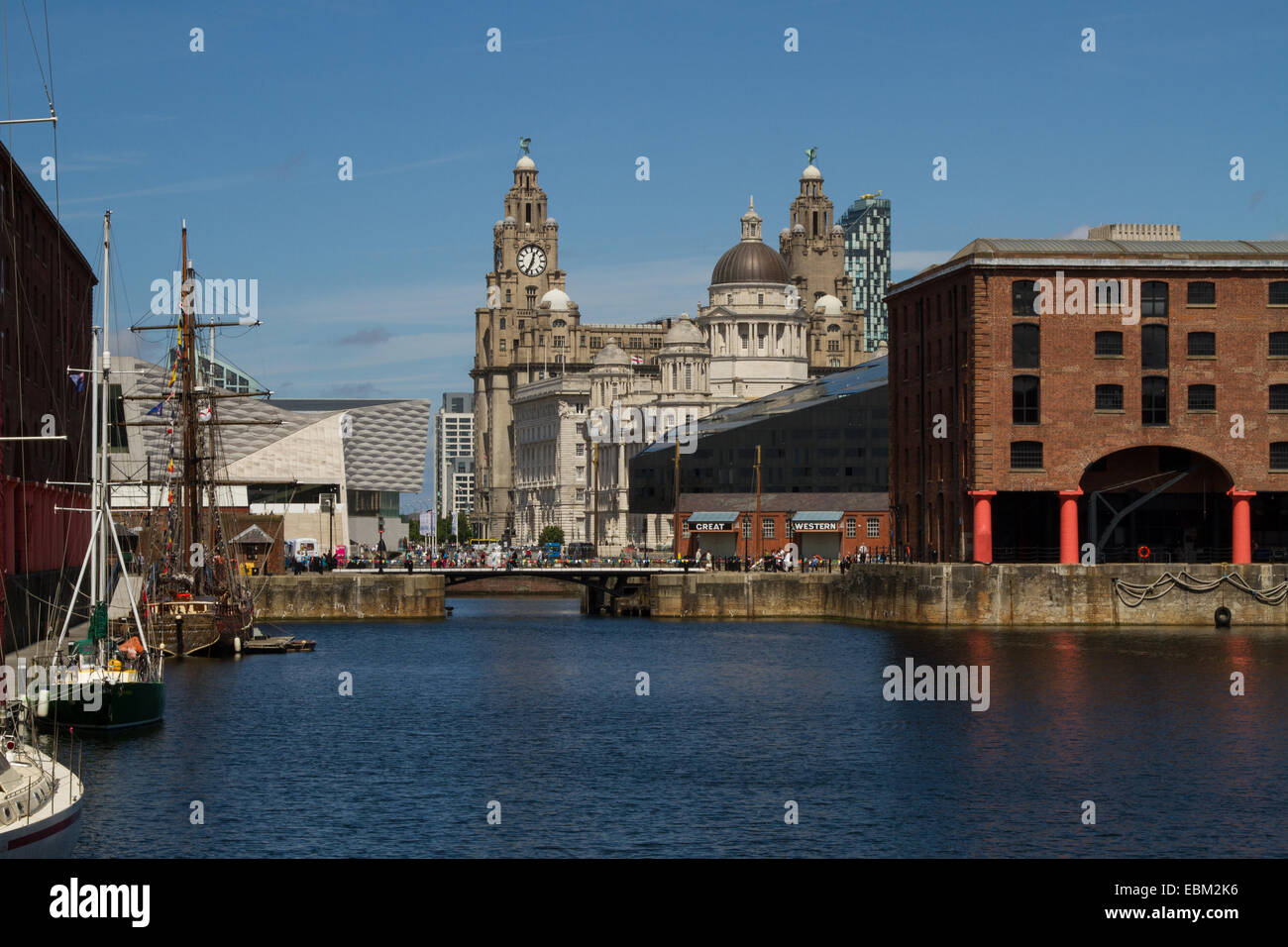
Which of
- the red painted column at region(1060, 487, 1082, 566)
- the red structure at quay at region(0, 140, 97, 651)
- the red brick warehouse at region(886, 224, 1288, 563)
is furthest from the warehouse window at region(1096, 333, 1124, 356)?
the red structure at quay at region(0, 140, 97, 651)

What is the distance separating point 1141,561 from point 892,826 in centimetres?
5642

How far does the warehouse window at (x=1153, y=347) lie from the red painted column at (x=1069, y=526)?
7.53 meters

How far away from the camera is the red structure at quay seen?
7106 centimetres

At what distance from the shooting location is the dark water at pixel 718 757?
136ft

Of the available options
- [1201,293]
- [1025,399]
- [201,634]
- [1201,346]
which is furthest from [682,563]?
[201,634]

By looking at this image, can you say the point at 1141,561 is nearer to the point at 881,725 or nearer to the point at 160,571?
the point at 881,725

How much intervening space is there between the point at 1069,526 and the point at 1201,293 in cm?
1383

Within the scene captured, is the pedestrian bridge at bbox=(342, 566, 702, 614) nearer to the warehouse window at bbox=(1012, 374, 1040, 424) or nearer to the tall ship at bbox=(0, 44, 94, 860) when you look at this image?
the tall ship at bbox=(0, 44, 94, 860)

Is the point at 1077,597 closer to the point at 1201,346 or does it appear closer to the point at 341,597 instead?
the point at 1201,346

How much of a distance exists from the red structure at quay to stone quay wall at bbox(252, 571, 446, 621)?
15.0 m

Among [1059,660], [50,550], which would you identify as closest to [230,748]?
[50,550]

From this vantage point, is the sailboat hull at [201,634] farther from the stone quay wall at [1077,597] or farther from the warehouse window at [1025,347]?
the warehouse window at [1025,347]

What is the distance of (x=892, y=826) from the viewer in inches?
1690
